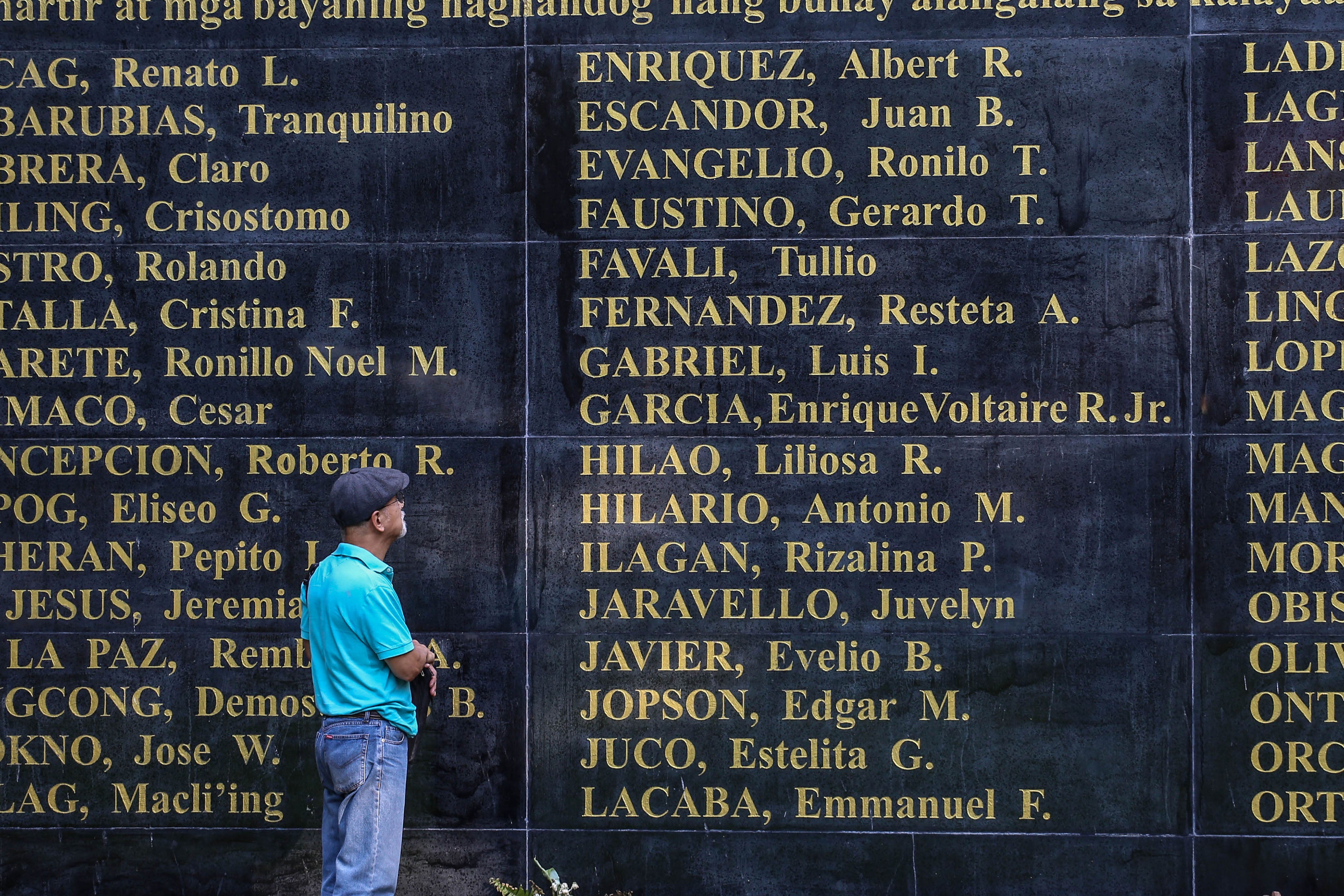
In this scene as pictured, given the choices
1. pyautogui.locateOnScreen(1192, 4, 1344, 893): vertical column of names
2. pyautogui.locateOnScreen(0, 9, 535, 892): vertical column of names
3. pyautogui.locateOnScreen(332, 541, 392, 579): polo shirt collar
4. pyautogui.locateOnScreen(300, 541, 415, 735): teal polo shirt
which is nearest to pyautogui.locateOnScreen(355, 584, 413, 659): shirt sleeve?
pyautogui.locateOnScreen(300, 541, 415, 735): teal polo shirt

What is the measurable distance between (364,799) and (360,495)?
46.3 inches

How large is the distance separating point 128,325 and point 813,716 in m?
4.15

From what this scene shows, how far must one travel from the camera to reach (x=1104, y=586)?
236 inches

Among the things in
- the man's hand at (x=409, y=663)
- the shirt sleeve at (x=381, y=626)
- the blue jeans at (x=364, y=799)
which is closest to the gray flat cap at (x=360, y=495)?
the shirt sleeve at (x=381, y=626)

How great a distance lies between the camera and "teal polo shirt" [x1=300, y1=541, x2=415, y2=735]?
178 inches

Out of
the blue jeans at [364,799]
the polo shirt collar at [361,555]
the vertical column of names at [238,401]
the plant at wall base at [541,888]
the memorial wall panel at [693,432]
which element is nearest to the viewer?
the blue jeans at [364,799]

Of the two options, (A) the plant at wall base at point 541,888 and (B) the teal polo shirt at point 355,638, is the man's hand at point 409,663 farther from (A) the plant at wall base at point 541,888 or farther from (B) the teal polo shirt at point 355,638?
(A) the plant at wall base at point 541,888

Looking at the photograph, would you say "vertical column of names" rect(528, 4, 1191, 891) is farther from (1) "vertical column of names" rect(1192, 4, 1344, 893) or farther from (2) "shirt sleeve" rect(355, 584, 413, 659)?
(2) "shirt sleeve" rect(355, 584, 413, 659)

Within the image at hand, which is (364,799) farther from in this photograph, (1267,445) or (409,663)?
(1267,445)

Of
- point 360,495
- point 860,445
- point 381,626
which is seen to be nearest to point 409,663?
point 381,626

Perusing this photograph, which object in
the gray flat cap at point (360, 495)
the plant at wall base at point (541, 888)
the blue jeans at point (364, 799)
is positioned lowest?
the plant at wall base at point (541, 888)

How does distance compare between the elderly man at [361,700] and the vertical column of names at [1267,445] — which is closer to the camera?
the elderly man at [361,700]

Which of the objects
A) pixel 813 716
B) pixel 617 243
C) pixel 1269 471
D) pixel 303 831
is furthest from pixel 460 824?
pixel 1269 471

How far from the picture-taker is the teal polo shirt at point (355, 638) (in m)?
4.52
